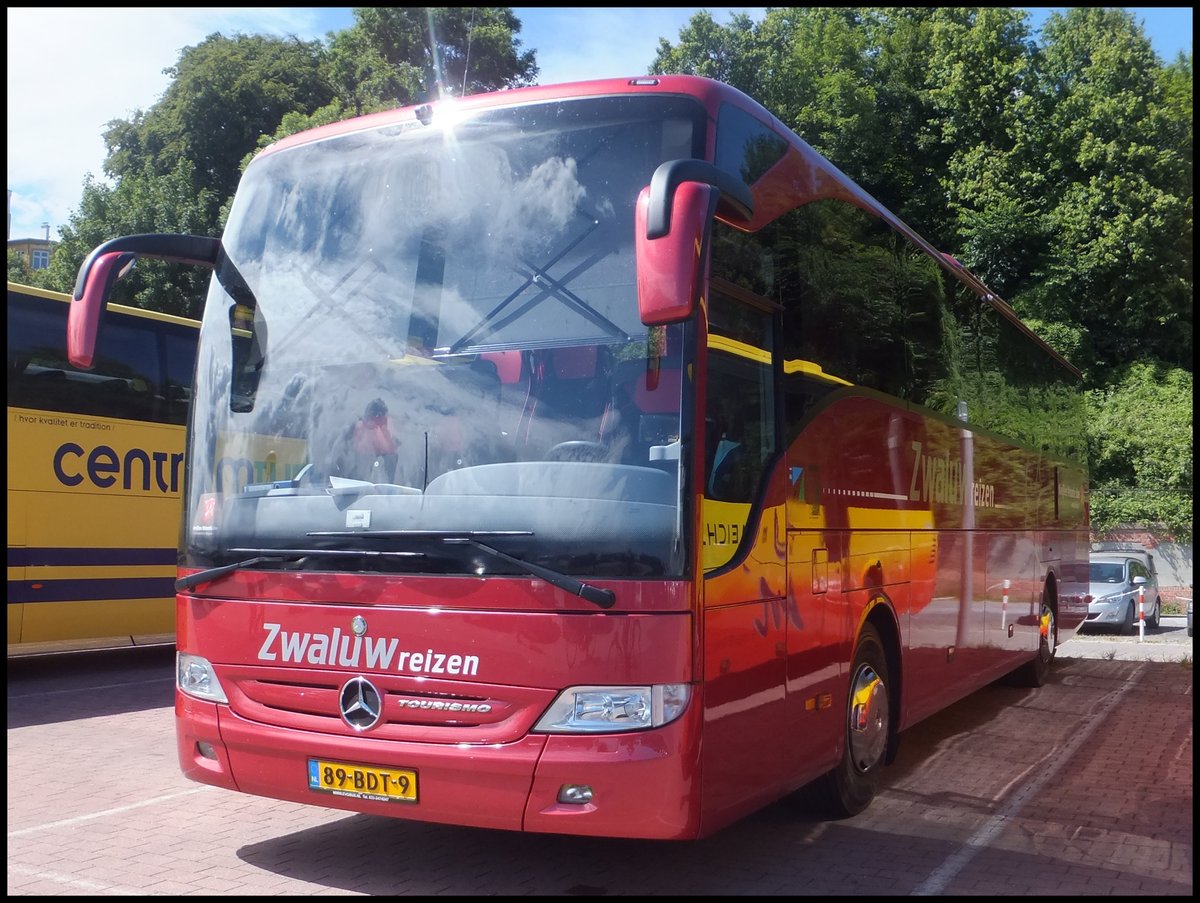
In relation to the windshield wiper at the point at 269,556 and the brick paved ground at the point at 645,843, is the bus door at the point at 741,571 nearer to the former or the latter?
the brick paved ground at the point at 645,843

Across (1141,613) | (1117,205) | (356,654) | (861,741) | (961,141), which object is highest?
(961,141)

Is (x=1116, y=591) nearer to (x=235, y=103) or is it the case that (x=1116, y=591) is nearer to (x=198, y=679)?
(x=198, y=679)

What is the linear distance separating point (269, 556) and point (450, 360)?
3.76 ft

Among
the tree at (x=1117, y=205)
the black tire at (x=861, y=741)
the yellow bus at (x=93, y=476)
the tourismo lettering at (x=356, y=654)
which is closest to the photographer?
the tourismo lettering at (x=356, y=654)

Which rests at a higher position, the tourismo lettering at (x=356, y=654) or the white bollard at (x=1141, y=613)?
the tourismo lettering at (x=356, y=654)

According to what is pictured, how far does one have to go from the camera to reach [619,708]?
469 cm

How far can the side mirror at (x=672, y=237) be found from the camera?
14.1 feet

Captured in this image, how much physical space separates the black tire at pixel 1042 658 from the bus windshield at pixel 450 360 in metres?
8.53

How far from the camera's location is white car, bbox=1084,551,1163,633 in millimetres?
22984

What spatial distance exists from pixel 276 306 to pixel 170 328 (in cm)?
845

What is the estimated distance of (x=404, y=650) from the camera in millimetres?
4957

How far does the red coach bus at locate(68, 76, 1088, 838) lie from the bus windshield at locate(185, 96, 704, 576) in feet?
0.04

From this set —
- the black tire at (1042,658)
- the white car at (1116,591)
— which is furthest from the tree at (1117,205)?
the black tire at (1042,658)

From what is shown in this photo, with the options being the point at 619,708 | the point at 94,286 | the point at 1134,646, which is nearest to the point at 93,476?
the point at 94,286
